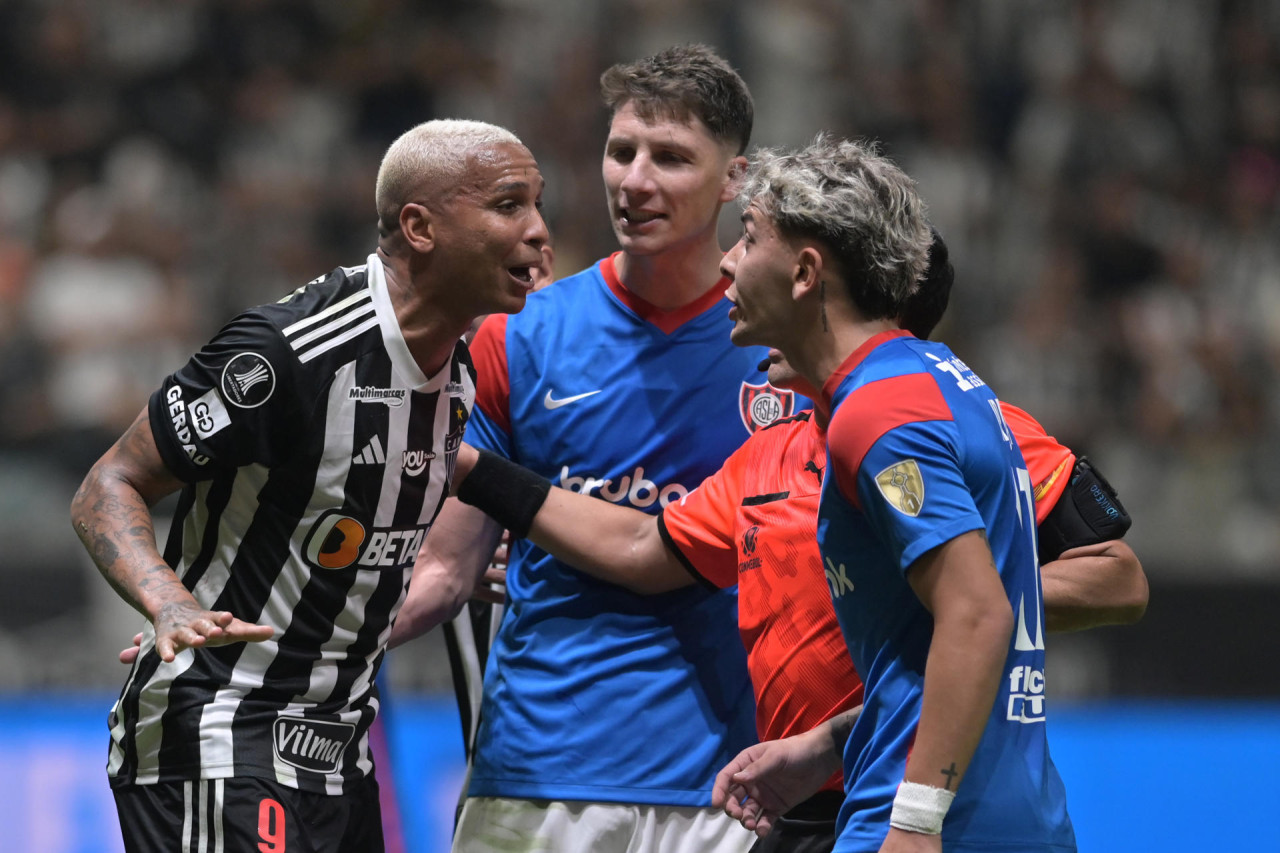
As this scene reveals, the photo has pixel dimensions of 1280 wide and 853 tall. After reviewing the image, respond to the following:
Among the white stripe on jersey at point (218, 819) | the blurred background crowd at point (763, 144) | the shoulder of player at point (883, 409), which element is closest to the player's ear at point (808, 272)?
the shoulder of player at point (883, 409)

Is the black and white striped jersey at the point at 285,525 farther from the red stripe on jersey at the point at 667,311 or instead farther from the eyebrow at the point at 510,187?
the red stripe on jersey at the point at 667,311

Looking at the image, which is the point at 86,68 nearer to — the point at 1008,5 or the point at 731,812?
the point at 1008,5

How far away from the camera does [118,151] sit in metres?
10.1

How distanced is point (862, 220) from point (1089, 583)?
3.23ft

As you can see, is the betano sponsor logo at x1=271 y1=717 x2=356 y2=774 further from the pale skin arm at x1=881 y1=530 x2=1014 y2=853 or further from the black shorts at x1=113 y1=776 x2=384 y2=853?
the pale skin arm at x1=881 y1=530 x2=1014 y2=853

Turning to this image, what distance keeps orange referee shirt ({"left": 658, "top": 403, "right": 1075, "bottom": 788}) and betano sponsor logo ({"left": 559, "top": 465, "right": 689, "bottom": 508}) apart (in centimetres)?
36

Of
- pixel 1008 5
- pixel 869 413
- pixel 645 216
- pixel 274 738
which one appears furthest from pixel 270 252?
pixel 869 413

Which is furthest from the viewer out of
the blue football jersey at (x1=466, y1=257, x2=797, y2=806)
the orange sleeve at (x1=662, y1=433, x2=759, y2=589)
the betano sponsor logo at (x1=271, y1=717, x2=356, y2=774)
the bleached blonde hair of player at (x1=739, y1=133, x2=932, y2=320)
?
the blue football jersey at (x1=466, y1=257, x2=797, y2=806)

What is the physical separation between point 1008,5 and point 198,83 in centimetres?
562

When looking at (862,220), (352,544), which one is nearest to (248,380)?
(352,544)

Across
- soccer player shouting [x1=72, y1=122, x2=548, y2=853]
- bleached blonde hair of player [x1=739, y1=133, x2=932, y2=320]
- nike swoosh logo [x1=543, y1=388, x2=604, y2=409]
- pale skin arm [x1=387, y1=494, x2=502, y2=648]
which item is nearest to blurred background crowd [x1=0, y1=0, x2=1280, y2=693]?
pale skin arm [x1=387, y1=494, x2=502, y2=648]

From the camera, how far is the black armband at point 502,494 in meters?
3.78

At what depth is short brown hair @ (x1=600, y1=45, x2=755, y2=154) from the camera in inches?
159

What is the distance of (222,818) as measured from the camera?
313cm
